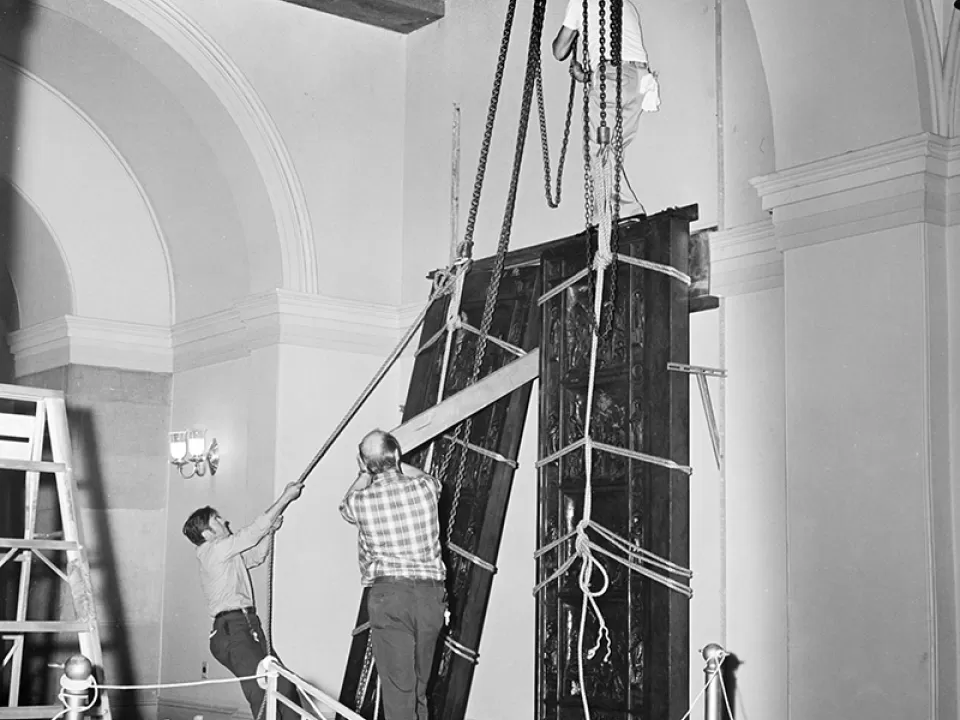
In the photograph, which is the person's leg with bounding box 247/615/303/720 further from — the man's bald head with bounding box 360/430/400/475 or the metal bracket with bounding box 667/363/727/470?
the metal bracket with bounding box 667/363/727/470

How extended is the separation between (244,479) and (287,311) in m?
1.22

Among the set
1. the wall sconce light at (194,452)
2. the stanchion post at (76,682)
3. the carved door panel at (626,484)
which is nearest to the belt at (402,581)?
the carved door panel at (626,484)

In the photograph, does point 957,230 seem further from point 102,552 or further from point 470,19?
point 102,552

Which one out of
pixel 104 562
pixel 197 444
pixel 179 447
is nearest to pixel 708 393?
pixel 197 444

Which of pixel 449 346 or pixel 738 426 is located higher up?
pixel 449 346

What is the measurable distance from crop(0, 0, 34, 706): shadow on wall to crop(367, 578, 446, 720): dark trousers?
4.26m

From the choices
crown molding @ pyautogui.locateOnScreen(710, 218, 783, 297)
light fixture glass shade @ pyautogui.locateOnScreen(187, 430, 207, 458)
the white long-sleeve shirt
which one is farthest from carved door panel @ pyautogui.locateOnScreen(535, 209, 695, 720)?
light fixture glass shade @ pyautogui.locateOnScreen(187, 430, 207, 458)

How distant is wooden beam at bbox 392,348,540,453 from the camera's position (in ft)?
23.4

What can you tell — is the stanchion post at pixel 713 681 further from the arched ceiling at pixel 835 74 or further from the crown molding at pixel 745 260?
the crown molding at pixel 745 260

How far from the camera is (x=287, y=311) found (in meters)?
8.59

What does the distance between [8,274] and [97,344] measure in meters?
1.33

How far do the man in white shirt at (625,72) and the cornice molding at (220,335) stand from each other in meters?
2.24

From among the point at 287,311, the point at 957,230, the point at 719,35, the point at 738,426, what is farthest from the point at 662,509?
the point at 287,311

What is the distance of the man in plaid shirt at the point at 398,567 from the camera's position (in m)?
5.93
